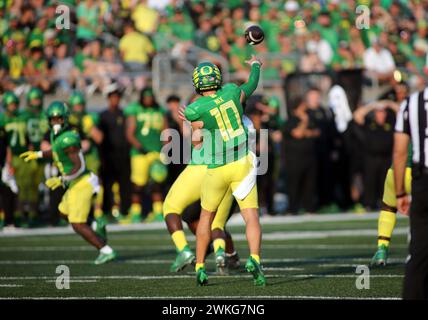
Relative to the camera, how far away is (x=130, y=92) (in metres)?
20.8

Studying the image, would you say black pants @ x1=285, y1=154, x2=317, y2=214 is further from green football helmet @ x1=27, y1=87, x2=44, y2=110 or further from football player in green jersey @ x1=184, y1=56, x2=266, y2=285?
football player in green jersey @ x1=184, y1=56, x2=266, y2=285

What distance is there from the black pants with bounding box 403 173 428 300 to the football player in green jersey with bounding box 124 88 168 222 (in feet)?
38.2

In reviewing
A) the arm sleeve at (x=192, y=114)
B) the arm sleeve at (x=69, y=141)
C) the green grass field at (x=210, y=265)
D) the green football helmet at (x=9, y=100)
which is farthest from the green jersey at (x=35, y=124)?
the arm sleeve at (x=192, y=114)

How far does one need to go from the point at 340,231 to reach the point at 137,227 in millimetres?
3292

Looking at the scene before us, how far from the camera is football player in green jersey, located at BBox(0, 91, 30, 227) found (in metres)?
18.1

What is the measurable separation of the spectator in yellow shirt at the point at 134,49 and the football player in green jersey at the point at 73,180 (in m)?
7.91

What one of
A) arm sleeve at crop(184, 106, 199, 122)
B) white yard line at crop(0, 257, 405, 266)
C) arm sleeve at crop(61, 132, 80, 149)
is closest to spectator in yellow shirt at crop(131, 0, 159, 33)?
arm sleeve at crop(61, 132, 80, 149)

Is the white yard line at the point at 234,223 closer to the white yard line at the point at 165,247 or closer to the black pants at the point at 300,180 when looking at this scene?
the black pants at the point at 300,180

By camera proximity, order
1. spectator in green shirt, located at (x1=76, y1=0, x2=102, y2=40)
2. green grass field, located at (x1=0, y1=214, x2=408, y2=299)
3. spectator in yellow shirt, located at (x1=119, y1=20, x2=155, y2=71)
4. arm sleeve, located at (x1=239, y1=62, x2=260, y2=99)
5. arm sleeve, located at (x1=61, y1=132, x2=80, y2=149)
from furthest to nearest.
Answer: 1. spectator in green shirt, located at (x1=76, y1=0, x2=102, y2=40)
2. spectator in yellow shirt, located at (x1=119, y1=20, x2=155, y2=71)
3. arm sleeve, located at (x1=61, y1=132, x2=80, y2=149)
4. arm sleeve, located at (x1=239, y1=62, x2=260, y2=99)
5. green grass field, located at (x1=0, y1=214, x2=408, y2=299)

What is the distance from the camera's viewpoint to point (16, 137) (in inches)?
717

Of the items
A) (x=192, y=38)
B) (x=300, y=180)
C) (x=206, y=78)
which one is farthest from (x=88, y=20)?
(x=206, y=78)

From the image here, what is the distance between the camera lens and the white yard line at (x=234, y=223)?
1699 centimetres

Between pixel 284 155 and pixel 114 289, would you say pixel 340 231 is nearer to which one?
Result: pixel 284 155
